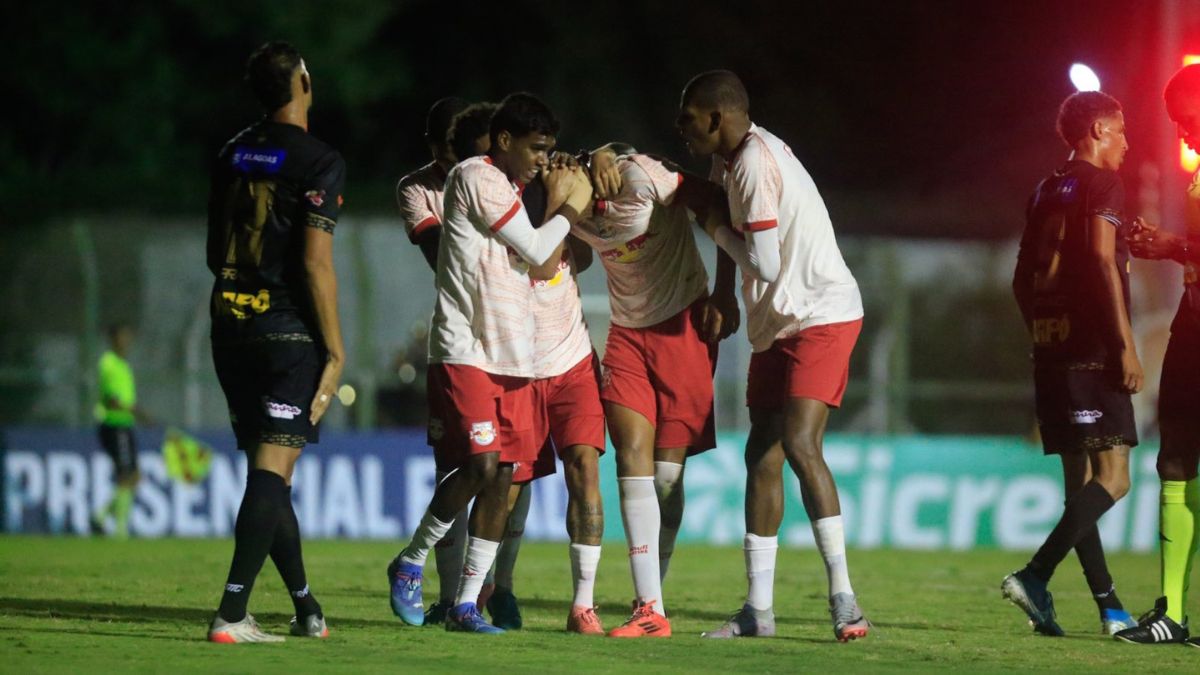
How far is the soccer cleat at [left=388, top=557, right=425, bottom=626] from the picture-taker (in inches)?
333

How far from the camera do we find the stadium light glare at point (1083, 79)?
30.6 ft

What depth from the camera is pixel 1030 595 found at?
8586mm

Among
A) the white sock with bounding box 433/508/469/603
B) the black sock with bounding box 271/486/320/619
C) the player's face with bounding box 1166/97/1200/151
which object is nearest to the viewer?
the black sock with bounding box 271/486/320/619

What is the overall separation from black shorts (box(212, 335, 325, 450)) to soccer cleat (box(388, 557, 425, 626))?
1018 mm

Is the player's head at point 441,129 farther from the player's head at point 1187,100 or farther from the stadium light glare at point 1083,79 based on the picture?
the player's head at point 1187,100

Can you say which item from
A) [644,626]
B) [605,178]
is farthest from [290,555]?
[605,178]

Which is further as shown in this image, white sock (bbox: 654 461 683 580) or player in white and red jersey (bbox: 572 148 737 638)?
white sock (bbox: 654 461 683 580)

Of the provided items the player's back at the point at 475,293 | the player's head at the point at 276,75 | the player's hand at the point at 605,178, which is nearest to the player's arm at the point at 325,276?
the player's head at the point at 276,75

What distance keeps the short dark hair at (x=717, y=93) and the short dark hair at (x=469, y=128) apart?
3.43 ft

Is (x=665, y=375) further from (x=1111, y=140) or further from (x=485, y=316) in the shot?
A: (x=1111, y=140)

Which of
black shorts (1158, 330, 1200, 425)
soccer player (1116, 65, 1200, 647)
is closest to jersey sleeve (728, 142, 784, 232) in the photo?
soccer player (1116, 65, 1200, 647)

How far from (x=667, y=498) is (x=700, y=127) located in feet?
6.18

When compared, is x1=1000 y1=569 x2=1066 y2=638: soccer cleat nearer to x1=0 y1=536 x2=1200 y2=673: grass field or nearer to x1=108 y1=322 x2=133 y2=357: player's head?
x1=0 y1=536 x2=1200 y2=673: grass field

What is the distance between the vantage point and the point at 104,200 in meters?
33.8
